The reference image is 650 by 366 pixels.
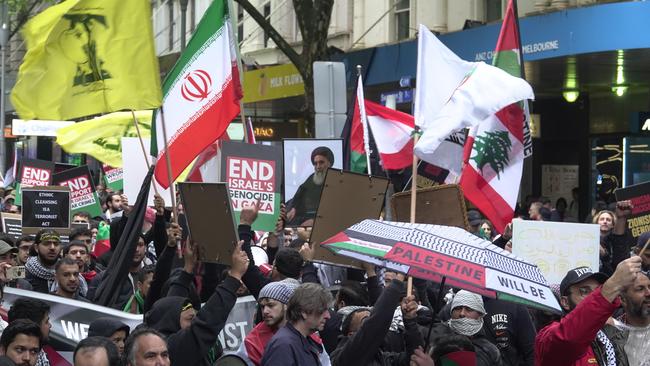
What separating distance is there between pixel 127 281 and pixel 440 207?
258 cm

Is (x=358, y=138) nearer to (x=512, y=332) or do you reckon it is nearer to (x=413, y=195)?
(x=413, y=195)

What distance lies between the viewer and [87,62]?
1108 centimetres

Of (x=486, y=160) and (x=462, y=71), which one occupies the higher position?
(x=462, y=71)

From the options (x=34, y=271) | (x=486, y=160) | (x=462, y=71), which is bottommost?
(x=34, y=271)

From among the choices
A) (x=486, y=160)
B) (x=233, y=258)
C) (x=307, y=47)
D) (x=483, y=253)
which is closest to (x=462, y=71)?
(x=486, y=160)

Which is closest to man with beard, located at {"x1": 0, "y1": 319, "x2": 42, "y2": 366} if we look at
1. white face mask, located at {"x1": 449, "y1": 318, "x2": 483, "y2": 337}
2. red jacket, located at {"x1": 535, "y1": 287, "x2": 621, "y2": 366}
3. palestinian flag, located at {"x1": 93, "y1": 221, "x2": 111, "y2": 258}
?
white face mask, located at {"x1": 449, "y1": 318, "x2": 483, "y2": 337}

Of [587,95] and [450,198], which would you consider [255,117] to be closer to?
[587,95]

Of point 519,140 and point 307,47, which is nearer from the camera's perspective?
point 519,140

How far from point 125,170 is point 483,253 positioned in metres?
8.85

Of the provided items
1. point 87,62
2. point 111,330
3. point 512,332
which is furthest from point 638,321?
point 87,62

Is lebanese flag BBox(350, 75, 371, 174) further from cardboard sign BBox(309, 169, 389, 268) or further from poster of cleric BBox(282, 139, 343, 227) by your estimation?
cardboard sign BBox(309, 169, 389, 268)

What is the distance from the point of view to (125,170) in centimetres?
1449

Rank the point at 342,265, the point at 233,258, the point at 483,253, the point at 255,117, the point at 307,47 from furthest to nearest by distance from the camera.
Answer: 1. the point at 255,117
2. the point at 307,47
3. the point at 342,265
4. the point at 233,258
5. the point at 483,253

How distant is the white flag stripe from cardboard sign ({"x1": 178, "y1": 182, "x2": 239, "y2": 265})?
6291mm
